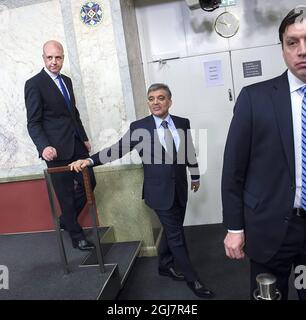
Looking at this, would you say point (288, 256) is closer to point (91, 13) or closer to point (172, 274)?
point (172, 274)

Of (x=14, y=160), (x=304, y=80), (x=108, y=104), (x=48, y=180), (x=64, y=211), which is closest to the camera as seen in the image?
(x=304, y=80)

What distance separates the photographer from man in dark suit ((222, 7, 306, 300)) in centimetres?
141

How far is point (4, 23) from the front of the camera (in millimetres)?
3377

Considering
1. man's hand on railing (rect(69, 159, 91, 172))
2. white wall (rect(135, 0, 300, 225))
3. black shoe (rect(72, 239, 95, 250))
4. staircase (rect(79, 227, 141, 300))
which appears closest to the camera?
man's hand on railing (rect(69, 159, 91, 172))

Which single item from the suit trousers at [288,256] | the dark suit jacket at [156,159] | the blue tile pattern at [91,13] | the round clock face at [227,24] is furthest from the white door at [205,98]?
the suit trousers at [288,256]

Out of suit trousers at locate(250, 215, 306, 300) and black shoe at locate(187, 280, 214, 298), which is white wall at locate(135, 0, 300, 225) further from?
suit trousers at locate(250, 215, 306, 300)

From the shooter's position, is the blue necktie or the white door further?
the white door

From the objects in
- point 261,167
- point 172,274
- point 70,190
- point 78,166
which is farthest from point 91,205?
point 261,167

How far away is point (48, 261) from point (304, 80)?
2.41 metres

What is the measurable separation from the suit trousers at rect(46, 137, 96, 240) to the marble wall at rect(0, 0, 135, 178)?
0.45 m

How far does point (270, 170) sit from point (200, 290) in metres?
1.51

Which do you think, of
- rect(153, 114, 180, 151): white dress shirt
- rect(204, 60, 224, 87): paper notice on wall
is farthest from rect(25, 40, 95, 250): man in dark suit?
rect(204, 60, 224, 87): paper notice on wall
